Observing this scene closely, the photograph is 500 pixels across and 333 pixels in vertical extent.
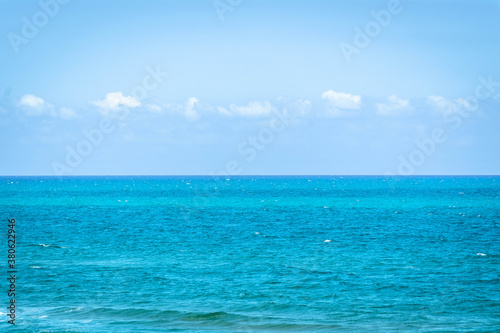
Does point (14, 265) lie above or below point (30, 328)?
above

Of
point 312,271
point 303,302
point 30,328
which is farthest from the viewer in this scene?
point 312,271

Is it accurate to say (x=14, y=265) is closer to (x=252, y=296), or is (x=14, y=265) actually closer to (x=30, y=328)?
(x=30, y=328)

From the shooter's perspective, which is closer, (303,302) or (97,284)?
(303,302)

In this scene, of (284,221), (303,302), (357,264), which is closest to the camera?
(303,302)

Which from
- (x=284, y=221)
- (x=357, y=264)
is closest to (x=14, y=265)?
(x=357, y=264)

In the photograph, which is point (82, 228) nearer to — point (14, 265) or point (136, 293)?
point (14, 265)

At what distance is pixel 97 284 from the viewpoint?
3256 cm

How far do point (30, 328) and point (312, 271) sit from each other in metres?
17.9

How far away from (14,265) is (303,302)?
20420 millimetres

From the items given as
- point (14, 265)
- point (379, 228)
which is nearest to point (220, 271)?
point (14, 265)

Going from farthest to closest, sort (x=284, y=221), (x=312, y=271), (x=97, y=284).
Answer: (x=284, y=221) < (x=312, y=271) < (x=97, y=284)

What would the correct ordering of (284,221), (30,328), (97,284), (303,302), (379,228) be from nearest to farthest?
1. (30,328)
2. (303,302)
3. (97,284)
4. (379,228)
5. (284,221)

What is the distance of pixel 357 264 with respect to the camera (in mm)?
38500

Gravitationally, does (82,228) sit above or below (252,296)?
above
